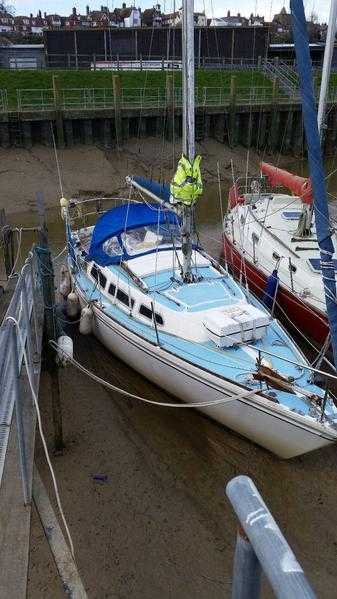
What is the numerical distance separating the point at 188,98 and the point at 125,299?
13.9 feet

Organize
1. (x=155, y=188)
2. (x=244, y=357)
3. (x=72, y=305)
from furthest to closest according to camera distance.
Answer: (x=155, y=188), (x=72, y=305), (x=244, y=357)

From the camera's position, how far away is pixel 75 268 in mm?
13016

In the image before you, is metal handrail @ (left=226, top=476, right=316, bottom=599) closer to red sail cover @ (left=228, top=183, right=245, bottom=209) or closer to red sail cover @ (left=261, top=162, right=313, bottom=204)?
red sail cover @ (left=261, top=162, right=313, bottom=204)

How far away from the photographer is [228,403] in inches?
333

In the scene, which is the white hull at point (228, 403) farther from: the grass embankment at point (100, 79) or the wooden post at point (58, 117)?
the grass embankment at point (100, 79)

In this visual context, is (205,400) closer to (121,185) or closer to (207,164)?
(121,185)

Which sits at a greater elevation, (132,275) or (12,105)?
(12,105)

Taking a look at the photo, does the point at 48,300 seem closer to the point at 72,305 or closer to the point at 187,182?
the point at 72,305

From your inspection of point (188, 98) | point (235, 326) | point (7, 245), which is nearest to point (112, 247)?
point (7, 245)

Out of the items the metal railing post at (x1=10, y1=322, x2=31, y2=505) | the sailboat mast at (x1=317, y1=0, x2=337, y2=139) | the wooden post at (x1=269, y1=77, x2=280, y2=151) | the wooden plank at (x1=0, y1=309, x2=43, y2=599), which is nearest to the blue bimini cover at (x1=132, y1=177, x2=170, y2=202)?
the sailboat mast at (x1=317, y1=0, x2=337, y2=139)

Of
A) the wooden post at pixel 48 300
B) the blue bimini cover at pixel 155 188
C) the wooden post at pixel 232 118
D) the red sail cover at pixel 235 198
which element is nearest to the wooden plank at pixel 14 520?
the wooden post at pixel 48 300

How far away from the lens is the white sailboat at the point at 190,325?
8.12m

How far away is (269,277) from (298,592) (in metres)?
11.3

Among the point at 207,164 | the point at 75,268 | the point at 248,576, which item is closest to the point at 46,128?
the point at 207,164
